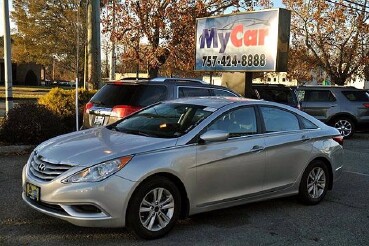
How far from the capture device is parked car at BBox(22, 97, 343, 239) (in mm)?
4508

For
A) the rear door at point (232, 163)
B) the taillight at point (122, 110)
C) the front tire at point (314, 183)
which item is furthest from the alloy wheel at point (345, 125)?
the rear door at point (232, 163)

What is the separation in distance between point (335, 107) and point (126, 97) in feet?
28.3

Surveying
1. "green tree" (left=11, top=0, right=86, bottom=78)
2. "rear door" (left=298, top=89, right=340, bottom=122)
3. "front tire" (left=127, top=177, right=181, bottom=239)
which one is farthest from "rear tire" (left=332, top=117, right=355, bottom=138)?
"green tree" (left=11, top=0, right=86, bottom=78)

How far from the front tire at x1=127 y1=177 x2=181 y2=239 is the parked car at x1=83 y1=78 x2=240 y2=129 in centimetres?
300

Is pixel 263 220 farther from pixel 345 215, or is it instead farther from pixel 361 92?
pixel 361 92

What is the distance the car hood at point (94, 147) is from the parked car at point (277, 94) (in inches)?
346

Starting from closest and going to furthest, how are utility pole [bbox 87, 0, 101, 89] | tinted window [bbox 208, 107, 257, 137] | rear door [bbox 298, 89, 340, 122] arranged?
tinted window [bbox 208, 107, 257, 137]
utility pole [bbox 87, 0, 101, 89]
rear door [bbox 298, 89, 340, 122]

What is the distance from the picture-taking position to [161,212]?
4852mm

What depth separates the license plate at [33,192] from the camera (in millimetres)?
4684

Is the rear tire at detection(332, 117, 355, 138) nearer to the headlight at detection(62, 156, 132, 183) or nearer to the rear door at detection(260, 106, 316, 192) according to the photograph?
the rear door at detection(260, 106, 316, 192)

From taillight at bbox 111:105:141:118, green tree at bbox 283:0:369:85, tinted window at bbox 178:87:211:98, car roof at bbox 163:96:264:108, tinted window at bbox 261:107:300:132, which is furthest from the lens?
green tree at bbox 283:0:369:85

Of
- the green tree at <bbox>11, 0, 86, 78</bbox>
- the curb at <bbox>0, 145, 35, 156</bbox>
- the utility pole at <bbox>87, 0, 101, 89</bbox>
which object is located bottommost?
the curb at <bbox>0, 145, 35, 156</bbox>

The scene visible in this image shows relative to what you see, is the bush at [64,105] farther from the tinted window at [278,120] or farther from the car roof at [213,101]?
the tinted window at [278,120]

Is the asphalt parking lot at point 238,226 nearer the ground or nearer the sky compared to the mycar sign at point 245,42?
nearer the ground
